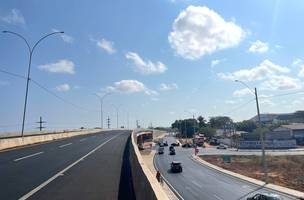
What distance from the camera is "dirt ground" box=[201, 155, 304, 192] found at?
54.9 metres

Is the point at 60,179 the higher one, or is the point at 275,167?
the point at 60,179

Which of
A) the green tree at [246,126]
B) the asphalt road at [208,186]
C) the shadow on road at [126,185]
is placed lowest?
the asphalt road at [208,186]

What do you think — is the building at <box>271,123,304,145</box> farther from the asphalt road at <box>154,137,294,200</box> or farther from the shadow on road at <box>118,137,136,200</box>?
the shadow on road at <box>118,137,136,200</box>

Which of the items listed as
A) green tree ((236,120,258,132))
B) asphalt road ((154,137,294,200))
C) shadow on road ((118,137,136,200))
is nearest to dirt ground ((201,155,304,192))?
asphalt road ((154,137,294,200))

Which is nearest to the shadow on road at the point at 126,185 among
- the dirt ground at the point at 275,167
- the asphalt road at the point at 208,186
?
the asphalt road at the point at 208,186

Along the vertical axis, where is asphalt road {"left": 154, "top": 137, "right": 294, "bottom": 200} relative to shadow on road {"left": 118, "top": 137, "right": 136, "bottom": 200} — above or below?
below

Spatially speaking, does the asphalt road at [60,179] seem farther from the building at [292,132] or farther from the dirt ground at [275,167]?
the building at [292,132]

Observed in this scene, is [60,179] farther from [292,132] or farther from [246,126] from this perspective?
[246,126]

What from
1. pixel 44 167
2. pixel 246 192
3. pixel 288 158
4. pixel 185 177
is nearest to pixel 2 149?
pixel 44 167

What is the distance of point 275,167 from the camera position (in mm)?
71375

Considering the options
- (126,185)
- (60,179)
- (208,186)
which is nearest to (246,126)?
(208,186)

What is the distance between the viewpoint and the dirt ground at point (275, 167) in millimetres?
54912

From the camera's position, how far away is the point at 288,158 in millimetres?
82625

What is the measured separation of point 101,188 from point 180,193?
25.0m
